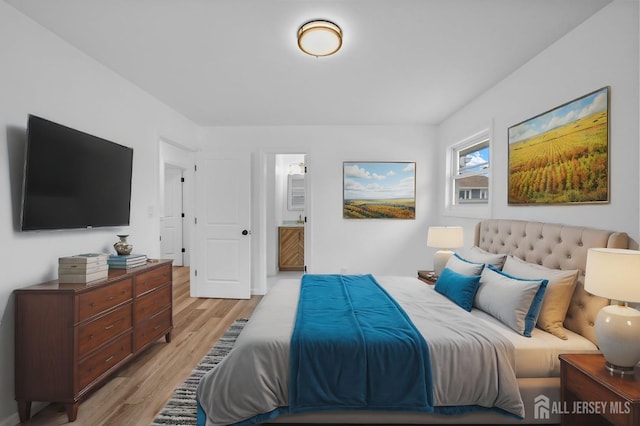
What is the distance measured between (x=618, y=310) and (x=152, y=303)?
10.6ft

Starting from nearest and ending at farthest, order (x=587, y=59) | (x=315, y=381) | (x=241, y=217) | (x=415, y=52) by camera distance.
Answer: (x=315, y=381) → (x=587, y=59) → (x=415, y=52) → (x=241, y=217)

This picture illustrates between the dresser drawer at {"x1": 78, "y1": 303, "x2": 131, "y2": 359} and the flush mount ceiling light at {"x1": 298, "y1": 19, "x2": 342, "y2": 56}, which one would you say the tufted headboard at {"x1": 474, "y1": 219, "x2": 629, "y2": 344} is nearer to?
the flush mount ceiling light at {"x1": 298, "y1": 19, "x2": 342, "y2": 56}

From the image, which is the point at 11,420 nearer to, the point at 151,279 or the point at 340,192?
the point at 151,279

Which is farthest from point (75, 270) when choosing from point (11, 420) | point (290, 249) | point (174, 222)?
point (174, 222)

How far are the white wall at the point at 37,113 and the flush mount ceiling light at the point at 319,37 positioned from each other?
70.2 inches

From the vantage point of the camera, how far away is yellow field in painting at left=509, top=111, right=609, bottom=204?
81.4 inches

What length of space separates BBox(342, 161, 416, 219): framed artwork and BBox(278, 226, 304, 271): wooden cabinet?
1982mm

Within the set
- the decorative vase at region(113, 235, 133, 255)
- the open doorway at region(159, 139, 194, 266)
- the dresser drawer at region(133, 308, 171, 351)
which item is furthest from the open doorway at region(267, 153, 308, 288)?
the decorative vase at region(113, 235, 133, 255)

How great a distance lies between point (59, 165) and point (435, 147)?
442cm

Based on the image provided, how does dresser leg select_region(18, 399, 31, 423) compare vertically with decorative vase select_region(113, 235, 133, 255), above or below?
below

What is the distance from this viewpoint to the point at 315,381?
1721 millimetres

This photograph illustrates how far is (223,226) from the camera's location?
4789 mm

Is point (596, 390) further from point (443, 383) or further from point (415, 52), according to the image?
point (415, 52)

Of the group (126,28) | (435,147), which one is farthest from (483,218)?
(126,28)
